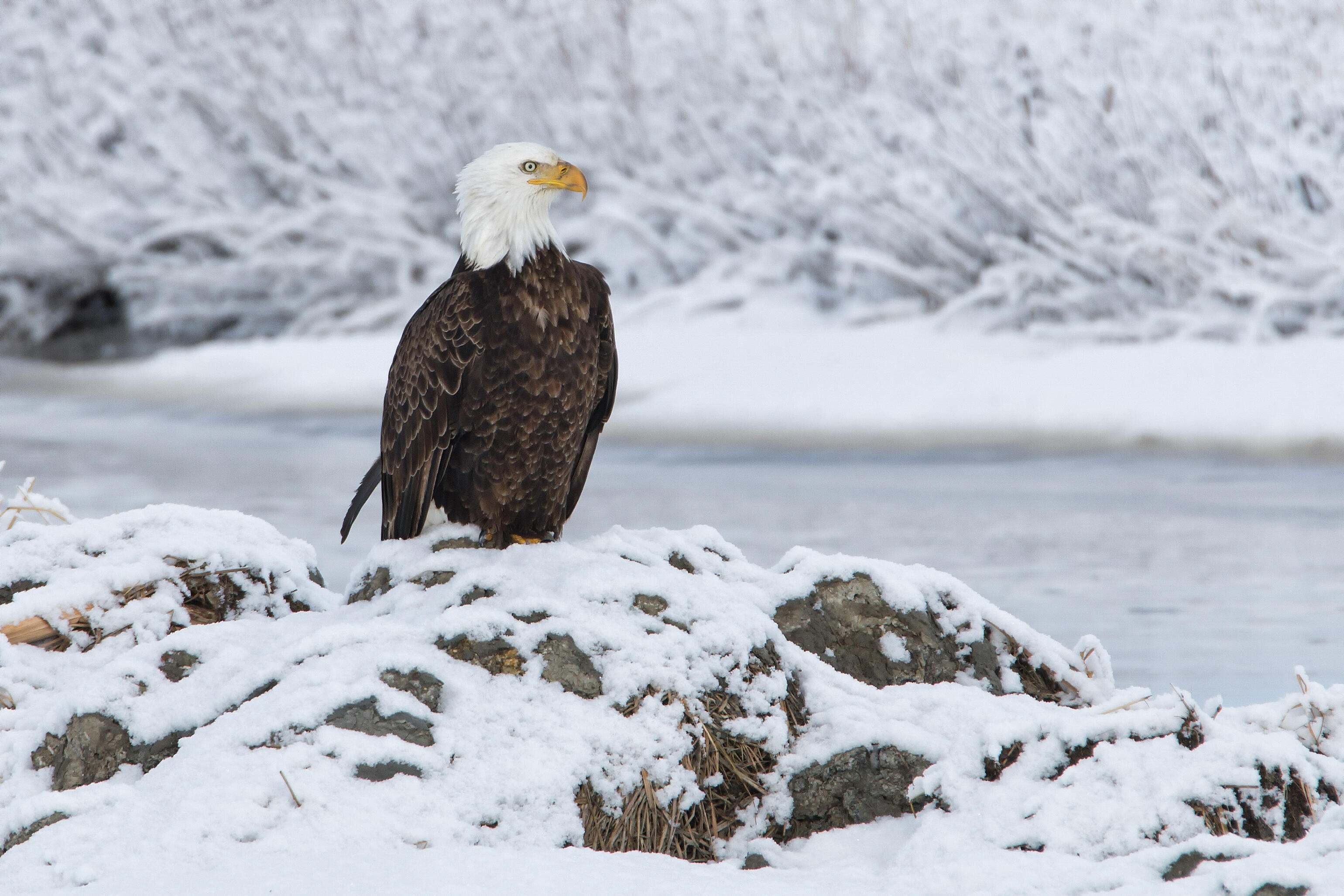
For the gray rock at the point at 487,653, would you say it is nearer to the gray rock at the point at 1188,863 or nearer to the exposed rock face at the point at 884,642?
the exposed rock face at the point at 884,642

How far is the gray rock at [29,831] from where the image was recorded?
9.04ft

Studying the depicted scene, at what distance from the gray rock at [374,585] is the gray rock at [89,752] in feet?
2.72

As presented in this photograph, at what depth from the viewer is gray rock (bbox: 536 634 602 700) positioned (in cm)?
310

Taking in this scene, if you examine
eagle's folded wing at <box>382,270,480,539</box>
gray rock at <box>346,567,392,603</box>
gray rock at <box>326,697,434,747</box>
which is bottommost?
gray rock at <box>326,697,434,747</box>

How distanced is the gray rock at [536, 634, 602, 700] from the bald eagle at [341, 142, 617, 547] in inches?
42.5

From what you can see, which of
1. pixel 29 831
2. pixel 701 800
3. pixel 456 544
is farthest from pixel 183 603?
pixel 701 800

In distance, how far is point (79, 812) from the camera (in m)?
2.74

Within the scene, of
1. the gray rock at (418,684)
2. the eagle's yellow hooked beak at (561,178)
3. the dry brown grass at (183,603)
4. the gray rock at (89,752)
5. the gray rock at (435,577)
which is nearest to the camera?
the gray rock at (418,684)

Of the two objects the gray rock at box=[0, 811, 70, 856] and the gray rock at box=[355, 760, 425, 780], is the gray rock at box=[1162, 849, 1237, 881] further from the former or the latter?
the gray rock at box=[0, 811, 70, 856]

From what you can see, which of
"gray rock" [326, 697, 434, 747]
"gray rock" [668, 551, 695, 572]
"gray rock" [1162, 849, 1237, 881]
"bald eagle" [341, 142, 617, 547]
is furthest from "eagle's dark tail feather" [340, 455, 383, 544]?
"gray rock" [1162, 849, 1237, 881]

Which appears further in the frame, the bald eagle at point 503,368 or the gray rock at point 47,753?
the bald eagle at point 503,368

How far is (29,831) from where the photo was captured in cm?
277

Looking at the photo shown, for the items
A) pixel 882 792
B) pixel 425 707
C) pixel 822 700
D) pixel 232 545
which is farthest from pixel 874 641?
pixel 232 545

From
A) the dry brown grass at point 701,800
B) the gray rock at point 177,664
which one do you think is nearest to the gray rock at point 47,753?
the gray rock at point 177,664
